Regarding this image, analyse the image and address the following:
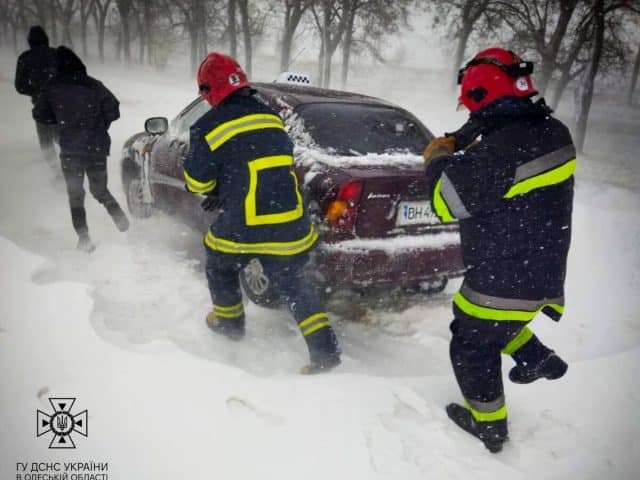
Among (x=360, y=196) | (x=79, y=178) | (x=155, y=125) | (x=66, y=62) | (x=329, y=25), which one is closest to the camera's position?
(x=360, y=196)

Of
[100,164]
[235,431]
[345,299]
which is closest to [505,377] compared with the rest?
[345,299]

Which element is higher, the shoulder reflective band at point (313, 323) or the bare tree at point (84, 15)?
the bare tree at point (84, 15)

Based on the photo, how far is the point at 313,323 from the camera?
Result: 2697 mm

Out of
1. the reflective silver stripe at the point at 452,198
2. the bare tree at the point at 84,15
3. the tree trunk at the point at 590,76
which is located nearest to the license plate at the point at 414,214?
the reflective silver stripe at the point at 452,198

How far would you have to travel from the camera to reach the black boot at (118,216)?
177 inches

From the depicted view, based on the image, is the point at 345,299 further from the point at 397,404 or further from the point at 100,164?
the point at 100,164

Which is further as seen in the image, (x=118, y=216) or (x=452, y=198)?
(x=118, y=216)

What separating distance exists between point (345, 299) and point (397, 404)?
5.19 ft

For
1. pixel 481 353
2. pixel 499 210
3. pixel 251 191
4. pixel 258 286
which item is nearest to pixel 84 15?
pixel 258 286

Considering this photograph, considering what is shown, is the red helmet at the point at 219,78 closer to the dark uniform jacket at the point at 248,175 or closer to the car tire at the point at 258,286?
the dark uniform jacket at the point at 248,175

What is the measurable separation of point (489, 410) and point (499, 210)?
0.98 metres

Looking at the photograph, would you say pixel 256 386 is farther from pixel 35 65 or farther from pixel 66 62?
pixel 35 65

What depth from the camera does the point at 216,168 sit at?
2.54 metres

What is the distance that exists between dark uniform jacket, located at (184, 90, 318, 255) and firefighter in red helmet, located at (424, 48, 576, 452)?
0.86m
